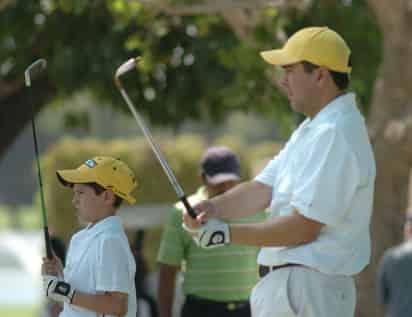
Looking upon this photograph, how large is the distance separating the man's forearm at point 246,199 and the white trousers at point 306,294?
0.43 meters

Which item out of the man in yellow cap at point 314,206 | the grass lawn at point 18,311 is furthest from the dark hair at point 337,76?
the grass lawn at point 18,311

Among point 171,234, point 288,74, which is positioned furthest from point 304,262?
point 171,234

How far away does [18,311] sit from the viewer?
3262 cm

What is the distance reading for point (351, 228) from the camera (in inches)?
222

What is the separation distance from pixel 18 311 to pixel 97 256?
88.7 feet

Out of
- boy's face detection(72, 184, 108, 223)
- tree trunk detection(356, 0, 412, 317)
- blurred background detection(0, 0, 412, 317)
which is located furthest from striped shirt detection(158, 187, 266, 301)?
tree trunk detection(356, 0, 412, 317)

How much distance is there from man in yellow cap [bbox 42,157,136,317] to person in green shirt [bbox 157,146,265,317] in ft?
6.59

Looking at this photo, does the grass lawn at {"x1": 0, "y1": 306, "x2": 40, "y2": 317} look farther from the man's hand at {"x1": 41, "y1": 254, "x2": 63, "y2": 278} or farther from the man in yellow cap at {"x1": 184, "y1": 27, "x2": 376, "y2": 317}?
the man in yellow cap at {"x1": 184, "y1": 27, "x2": 376, "y2": 317}

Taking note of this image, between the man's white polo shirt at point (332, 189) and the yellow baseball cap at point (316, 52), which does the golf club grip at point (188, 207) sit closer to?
the man's white polo shirt at point (332, 189)

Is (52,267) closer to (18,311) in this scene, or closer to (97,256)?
(97,256)

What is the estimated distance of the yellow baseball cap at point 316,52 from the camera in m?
5.83

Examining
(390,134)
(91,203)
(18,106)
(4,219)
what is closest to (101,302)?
(91,203)

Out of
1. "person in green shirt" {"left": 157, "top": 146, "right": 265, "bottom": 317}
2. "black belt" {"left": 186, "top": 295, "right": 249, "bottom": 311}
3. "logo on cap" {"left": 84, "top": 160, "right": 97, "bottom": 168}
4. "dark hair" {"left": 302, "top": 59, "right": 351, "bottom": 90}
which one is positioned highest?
"dark hair" {"left": 302, "top": 59, "right": 351, "bottom": 90}

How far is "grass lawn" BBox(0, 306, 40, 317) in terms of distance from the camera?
104 ft
